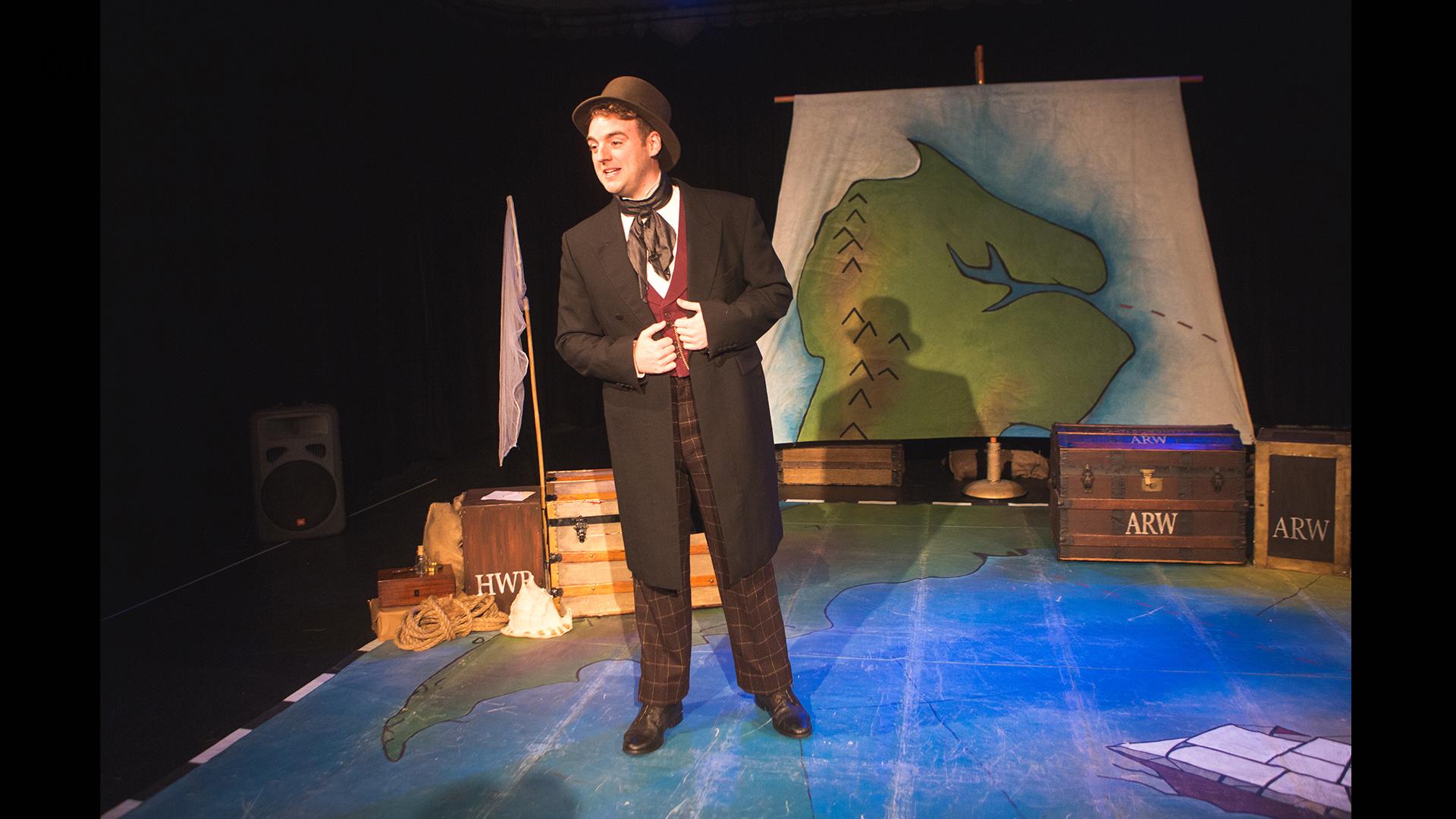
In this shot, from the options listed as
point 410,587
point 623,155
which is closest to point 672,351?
point 623,155

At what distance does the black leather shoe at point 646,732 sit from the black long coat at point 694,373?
1.30 feet

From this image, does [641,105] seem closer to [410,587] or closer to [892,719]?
[892,719]

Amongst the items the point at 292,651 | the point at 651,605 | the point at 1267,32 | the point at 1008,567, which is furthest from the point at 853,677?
the point at 1267,32

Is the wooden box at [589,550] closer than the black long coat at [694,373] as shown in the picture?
No

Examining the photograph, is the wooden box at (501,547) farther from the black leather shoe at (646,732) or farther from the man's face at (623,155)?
the man's face at (623,155)

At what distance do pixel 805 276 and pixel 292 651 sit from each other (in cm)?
340

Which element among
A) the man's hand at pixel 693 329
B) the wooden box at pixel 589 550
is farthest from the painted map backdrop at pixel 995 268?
the man's hand at pixel 693 329

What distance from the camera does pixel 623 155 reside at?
2.54 m

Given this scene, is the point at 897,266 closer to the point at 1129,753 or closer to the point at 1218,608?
the point at 1218,608

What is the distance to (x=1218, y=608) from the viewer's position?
150 inches

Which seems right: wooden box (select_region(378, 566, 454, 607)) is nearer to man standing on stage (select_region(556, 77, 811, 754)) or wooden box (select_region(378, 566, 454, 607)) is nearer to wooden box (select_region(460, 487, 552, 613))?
wooden box (select_region(460, 487, 552, 613))

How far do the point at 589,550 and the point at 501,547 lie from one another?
36 centimetres

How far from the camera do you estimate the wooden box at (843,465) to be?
20.5ft

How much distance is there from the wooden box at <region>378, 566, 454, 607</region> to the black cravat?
6.28ft
